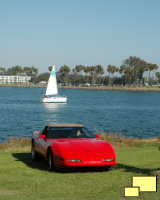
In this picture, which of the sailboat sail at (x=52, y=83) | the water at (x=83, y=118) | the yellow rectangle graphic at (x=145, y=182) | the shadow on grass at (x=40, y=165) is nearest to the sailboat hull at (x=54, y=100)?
the water at (x=83, y=118)

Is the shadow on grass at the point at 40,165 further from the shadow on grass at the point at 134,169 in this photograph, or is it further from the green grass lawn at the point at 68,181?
Result: the shadow on grass at the point at 134,169

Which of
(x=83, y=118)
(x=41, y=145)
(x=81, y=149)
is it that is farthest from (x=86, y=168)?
(x=83, y=118)

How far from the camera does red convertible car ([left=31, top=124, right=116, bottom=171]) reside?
1106cm

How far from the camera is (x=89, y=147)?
1152cm

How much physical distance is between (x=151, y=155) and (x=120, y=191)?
664 cm

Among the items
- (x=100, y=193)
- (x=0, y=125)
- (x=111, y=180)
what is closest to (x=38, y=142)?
(x=111, y=180)

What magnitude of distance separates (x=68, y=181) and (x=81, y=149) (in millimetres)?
1406

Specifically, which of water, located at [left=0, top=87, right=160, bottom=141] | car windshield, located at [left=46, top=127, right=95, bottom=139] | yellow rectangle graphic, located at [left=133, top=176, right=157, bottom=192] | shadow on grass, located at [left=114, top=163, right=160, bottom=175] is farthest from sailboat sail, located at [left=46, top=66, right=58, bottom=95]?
yellow rectangle graphic, located at [left=133, top=176, right=157, bottom=192]

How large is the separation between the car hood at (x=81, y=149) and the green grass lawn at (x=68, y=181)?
21.0 inches

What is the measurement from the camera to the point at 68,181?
10.2 meters

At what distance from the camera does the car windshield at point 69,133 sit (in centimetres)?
1293

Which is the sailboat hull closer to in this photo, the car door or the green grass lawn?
the green grass lawn

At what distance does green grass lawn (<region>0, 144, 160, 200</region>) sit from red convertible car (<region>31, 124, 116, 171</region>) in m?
0.34

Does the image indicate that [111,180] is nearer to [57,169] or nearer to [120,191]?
[120,191]
